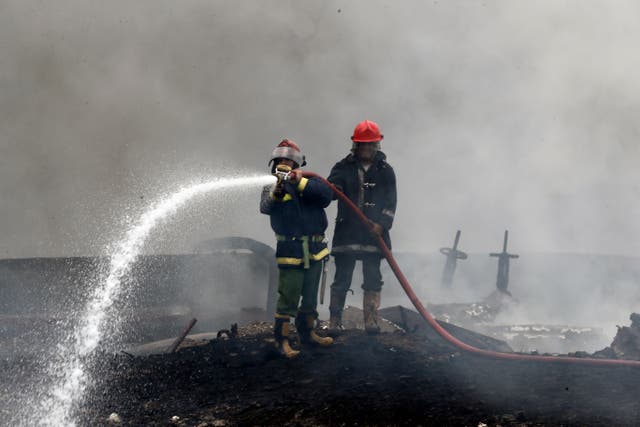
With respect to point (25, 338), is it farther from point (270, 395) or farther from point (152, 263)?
point (270, 395)

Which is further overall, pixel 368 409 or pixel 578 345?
pixel 578 345

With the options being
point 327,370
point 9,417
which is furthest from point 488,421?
point 9,417

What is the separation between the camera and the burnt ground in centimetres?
468

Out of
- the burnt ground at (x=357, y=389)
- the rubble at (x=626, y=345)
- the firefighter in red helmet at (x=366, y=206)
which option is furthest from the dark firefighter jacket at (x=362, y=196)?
the rubble at (x=626, y=345)

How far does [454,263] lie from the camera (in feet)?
62.8

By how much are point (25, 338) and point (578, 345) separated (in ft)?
39.5

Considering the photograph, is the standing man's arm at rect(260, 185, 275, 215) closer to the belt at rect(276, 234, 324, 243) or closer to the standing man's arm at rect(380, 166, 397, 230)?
the belt at rect(276, 234, 324, 243)

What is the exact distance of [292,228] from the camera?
6.27 metres

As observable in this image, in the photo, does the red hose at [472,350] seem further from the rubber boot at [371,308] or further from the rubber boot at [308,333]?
the rubber boot at [308,333]

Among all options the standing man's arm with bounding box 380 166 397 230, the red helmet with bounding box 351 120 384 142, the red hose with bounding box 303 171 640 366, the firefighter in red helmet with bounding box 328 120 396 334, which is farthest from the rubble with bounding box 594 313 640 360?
the red helmet with bounding box 351 120 384 142

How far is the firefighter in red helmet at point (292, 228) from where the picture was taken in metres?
6.20

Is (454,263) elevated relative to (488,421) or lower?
elevated

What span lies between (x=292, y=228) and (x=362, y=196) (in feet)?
4.62

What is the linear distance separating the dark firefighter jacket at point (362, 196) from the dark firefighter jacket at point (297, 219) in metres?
1.01
